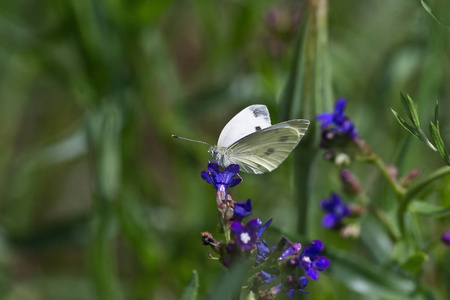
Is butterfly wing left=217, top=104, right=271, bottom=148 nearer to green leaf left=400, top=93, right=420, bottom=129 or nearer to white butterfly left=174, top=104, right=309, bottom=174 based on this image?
white butterfly left=174, top=104, right=309, bottom=174

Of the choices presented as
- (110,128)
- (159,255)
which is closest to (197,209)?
(159,255)

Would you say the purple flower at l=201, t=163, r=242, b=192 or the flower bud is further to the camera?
the flower bud

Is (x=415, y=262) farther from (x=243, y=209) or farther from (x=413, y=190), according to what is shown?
(x=243, y=209)

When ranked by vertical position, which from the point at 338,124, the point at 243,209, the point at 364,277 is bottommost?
the point at 364,277

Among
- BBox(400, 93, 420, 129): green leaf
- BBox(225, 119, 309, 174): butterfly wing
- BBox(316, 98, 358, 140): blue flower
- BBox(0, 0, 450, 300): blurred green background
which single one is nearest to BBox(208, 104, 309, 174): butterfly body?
BBox(225, 119, 309, 174): butterfly wing

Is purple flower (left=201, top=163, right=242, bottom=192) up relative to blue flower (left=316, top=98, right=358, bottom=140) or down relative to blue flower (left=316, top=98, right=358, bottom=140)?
down

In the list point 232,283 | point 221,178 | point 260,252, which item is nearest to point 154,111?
point 221,178

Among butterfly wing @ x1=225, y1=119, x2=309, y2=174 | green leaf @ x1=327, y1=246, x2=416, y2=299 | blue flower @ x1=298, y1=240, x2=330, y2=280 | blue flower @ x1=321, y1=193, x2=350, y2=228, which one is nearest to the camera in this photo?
blue flower @ x1=298, y1=240, x2=330, y2=280

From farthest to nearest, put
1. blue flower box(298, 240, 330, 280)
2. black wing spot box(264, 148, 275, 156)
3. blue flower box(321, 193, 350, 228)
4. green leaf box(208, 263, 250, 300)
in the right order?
blue flower box(321, 193, 350, 228)
black wing spot box(264, 148, 275, 156)
blue flower box(298, 240, 330, 280)
green leaf box(208, 263, 250, 300)
